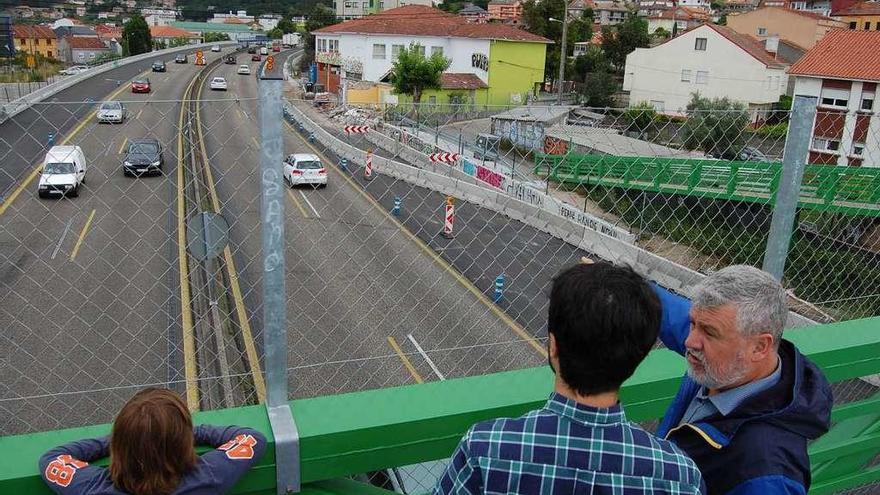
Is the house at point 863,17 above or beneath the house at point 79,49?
above

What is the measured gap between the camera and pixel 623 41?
54312 millimetres

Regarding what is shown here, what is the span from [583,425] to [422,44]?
4411cm

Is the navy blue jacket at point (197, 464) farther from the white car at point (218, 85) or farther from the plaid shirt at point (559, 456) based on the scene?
the white car at point (218, 85)

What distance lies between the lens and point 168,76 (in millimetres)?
49250

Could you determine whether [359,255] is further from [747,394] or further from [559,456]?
[559,456]

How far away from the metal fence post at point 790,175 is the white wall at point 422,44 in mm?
42198

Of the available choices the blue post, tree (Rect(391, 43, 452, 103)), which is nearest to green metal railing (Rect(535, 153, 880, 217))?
the blue post

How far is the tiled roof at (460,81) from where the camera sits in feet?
135

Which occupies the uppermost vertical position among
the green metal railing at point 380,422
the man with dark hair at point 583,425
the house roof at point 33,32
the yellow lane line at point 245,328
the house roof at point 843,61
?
the house roof at point 33,32

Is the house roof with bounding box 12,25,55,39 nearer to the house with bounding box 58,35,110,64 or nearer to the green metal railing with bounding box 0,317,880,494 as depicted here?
the house with bounding box 58,35,110,64

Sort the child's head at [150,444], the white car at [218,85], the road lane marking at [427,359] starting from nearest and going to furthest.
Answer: the child's head at [150,444] < the road lane marking at [427,359] < the white car at [218,85]

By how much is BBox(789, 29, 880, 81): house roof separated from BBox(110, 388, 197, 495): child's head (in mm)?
30536

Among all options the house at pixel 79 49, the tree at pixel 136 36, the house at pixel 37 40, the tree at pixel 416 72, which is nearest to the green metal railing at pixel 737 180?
the tree at pixel 416 72

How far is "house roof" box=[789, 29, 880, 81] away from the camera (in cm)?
2684
